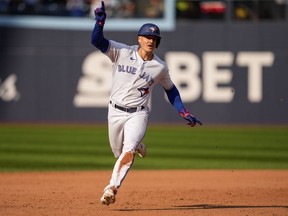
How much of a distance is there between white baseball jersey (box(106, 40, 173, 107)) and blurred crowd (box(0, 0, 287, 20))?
1399 cm

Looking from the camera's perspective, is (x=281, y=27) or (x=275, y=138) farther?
(x=281, y=27)

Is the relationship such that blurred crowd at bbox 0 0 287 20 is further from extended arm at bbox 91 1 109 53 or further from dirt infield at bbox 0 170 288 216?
extended arm at bbox 91 1 109 53

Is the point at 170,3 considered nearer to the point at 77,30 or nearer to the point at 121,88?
the point at 77,30

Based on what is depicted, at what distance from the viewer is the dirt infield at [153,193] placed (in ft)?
25.9

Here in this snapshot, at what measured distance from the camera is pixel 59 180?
1091 centimetres

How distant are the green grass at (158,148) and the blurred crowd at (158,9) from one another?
321 centimetres

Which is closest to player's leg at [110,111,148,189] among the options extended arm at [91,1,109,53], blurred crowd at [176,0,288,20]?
extended arm at [91,1,109,53]

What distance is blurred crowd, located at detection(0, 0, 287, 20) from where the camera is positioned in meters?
21.6

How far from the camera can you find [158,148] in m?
15.9

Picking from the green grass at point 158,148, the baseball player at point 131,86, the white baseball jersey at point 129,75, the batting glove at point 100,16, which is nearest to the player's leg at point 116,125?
the baseball player at point 131,86

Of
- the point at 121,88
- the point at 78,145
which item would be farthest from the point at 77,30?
the point at 121,88

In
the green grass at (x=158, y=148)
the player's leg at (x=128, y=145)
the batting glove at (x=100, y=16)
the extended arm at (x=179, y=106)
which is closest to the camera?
the batting glove at (x=100, y=16)

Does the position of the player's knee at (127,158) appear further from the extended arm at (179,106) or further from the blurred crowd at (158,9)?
the blurred crowd at (158,9)

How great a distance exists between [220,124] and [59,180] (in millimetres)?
11054
